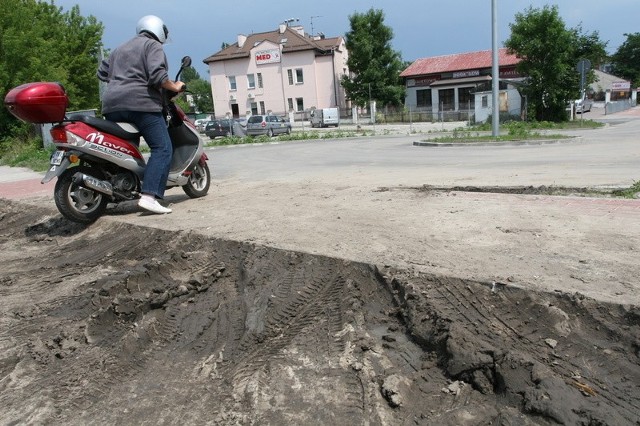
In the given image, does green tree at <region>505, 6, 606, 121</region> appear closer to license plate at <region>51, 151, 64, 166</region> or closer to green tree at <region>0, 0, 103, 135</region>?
green tree at <region>0, 0, 103, 135</region>

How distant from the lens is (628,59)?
114 metres

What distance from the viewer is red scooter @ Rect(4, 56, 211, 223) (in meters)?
5.60

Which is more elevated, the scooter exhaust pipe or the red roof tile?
the red roof tile

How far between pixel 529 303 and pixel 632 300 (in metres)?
0.55

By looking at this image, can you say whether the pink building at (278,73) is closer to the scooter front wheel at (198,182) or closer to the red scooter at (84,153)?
the scooter front wheel at (198,182)

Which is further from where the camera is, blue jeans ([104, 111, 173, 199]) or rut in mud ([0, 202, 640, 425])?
blue jeans ([104, 111, 173, 199])

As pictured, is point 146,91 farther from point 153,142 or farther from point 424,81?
point 424,81

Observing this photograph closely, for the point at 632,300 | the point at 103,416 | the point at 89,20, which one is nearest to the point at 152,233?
the point at 103,416

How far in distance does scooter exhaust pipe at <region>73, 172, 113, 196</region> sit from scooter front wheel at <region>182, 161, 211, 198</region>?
4.82ft

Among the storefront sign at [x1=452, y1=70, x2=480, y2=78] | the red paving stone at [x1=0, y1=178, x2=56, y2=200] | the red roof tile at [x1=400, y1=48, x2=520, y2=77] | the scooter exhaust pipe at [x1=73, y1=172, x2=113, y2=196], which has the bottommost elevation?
the red paving stone at [x1=0, y1=178, x2=56, y2=200]

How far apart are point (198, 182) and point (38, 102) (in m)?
2.48

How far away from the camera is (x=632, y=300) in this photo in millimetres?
3037

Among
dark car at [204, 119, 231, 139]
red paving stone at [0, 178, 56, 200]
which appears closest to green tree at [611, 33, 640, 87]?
dark car at [204, 119, 231, 139]

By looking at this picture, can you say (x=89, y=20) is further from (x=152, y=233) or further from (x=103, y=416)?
(x=103, y=416)
